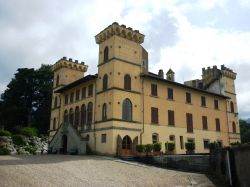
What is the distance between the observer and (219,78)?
151 feet

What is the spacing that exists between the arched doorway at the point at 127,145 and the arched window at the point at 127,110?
2061mm

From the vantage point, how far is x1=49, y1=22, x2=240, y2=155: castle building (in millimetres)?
A: 31047

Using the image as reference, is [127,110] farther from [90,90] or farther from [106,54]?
[106,54]

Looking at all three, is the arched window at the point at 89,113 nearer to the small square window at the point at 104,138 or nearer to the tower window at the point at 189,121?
the small square window at the point at 104,138

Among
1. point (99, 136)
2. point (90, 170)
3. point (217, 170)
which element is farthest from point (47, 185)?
point (99, 136)

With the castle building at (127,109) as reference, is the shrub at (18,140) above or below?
below

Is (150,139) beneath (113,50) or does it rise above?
beneath

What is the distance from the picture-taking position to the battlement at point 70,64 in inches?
1719

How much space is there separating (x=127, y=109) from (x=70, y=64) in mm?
16578

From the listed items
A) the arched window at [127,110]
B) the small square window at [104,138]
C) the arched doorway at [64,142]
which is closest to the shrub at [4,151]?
the arched doorway at [64,142]

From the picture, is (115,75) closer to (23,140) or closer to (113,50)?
(113,50)

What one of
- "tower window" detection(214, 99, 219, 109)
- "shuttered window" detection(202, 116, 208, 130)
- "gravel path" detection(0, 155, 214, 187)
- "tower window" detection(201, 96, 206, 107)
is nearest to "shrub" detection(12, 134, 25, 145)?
"gravel path" detection(0, 155, 214, 187)

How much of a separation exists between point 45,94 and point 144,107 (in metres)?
33.8

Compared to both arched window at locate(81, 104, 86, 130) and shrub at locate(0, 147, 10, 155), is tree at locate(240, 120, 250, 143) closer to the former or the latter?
arched window at locate(81, 104, 86, 130)
